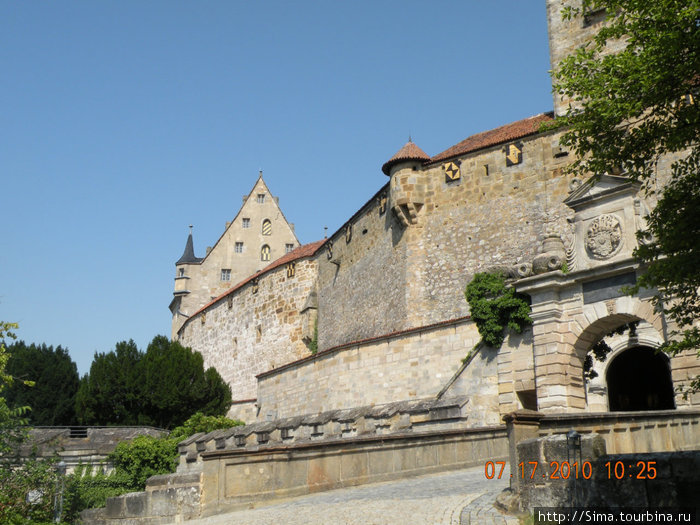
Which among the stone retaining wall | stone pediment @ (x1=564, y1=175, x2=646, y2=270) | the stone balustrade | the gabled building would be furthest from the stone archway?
the gabled building

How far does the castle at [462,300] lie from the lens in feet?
51.2

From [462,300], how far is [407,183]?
20.0 feet

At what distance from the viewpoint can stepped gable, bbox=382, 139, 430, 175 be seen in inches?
1341

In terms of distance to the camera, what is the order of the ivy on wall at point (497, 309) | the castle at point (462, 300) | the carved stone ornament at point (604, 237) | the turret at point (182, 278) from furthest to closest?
1. the turret at point (182, 278)
2. the ivy on wall at point (497, 309)
3. the castle at point (462, 300)
4. the carved stone ornament at point (604, 237)

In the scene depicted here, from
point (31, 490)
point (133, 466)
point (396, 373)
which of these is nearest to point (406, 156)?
point (396, 373)

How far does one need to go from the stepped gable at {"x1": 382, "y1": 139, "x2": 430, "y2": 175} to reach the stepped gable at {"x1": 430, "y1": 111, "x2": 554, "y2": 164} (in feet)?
1.75

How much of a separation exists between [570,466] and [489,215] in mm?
24147

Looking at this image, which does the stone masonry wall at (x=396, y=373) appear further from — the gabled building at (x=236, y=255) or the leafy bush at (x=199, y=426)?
the gabled building at (x=236, y=255)

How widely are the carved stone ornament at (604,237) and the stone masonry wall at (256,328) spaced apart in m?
30.0

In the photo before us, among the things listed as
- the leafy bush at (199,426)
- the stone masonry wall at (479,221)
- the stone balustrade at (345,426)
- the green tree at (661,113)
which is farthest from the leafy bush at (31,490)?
the stone masonry wall at (479,221)

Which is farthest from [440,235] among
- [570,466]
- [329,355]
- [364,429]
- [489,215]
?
[570,466]

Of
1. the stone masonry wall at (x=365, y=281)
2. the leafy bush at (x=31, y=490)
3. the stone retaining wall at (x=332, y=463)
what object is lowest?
the leafy bush at (x=31, y=490)

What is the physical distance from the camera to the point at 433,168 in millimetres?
34000
